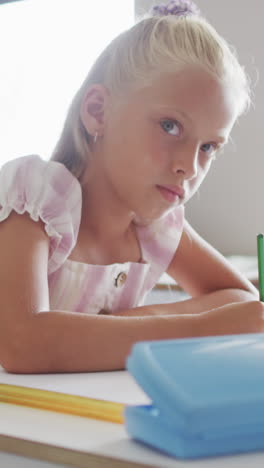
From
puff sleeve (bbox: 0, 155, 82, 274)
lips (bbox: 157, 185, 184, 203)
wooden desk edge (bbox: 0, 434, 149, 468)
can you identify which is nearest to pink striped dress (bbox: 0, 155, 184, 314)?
puff sleeve (bbox: 0, 155, 82, 274)

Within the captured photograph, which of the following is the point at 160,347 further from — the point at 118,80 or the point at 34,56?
the point at 34,56

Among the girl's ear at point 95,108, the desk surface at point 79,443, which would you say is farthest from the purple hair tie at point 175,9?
the desk surface at point 79,443

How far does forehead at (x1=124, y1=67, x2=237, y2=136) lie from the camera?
0.81m

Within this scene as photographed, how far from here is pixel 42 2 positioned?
2.35 m

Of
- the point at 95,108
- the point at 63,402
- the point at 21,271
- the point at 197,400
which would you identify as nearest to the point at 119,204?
the point at 95,108

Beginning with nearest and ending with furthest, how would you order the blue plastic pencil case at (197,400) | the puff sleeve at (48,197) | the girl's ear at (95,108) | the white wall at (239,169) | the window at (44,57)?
the blue plastic pencil case at (197,400) → the puff sleeve at (48,197) → the girl's ear at (95,108) → the white wall at (239,169) → the window at (44,57)

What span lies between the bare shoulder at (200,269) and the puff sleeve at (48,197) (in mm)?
266

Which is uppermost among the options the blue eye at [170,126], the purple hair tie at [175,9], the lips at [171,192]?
the purple hair tie at [175,9]

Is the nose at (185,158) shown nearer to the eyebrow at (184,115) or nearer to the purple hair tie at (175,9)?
the eyebrow at (184,115)

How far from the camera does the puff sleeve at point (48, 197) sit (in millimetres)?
800

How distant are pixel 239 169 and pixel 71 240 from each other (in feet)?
4.28

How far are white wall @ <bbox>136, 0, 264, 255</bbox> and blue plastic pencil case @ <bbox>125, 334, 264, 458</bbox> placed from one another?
5.35 feet

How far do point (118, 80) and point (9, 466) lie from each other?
572 mm

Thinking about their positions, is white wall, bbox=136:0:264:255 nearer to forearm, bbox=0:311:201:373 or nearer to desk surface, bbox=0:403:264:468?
forearm, bbox=0:311:201:373
